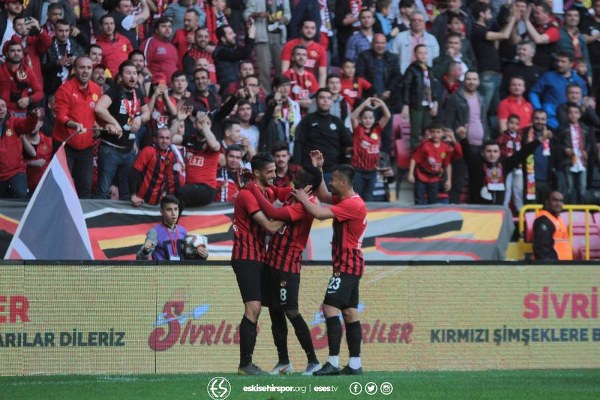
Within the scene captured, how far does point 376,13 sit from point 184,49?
410cm

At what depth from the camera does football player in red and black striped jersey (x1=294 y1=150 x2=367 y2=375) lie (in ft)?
38.9

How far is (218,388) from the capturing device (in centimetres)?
1053

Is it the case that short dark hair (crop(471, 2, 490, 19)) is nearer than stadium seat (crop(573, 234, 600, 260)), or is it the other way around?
stadium seat (crop(573, 234, 600, 260))

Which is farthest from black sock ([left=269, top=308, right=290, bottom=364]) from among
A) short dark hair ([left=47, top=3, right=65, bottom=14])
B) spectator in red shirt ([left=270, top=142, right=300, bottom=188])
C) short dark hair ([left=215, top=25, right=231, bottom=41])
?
short dark hair ([left=215, top=25, right=231, bottom=41])

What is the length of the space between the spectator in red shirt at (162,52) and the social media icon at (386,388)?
8.84m

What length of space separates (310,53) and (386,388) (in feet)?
33.1

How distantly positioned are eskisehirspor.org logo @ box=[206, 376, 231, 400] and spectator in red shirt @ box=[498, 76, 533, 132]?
429 inches

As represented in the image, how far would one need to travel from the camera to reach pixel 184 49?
19.3 metres

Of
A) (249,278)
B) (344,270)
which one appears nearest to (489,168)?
(344,270)

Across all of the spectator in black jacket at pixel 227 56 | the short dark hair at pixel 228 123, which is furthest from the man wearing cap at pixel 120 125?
the spectator in black jacket at pixel 227 56

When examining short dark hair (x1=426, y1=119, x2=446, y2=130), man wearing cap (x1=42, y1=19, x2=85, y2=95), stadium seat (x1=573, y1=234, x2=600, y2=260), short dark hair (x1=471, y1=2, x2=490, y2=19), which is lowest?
stadium seat (x1=573, y1=234, x2=600, y2=260)

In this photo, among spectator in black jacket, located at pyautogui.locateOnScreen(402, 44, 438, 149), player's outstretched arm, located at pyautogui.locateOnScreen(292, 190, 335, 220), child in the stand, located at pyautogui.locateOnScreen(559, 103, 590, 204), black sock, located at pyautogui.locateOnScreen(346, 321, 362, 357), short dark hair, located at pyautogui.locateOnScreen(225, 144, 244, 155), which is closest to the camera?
player's outstretched arm, located at pyautogui.locateOnScreen(292, 190, 335, 220)

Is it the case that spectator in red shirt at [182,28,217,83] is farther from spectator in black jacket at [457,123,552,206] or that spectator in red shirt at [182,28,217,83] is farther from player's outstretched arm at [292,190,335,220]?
player's outstretched arm at [292,190,335,220]

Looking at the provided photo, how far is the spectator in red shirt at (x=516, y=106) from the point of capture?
821 inches
